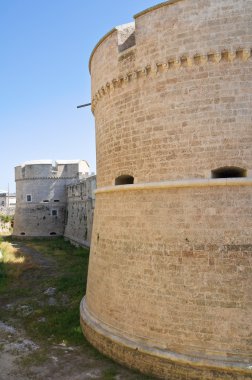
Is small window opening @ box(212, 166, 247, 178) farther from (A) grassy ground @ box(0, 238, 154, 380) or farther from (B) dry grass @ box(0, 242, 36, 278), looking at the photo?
(B) dry grass @ box(0, 242, 36, 278)

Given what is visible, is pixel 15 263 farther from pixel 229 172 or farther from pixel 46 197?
pixel 229 172

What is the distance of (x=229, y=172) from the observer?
6902 millimetres

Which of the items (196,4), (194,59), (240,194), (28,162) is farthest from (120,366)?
(28,162)

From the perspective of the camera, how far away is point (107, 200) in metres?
8.84

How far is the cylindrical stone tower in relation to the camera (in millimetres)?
6512

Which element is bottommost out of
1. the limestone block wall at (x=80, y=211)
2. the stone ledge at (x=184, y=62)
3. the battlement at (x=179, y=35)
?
the limestone block wall at (x=80, y=211)

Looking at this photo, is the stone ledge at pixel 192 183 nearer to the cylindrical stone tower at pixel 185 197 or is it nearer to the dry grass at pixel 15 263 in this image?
the cylindrical stone tower at pixel 185 197

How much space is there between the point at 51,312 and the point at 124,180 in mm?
5021

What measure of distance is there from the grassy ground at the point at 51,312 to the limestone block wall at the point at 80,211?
274cm

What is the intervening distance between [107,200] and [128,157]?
4.47 ft

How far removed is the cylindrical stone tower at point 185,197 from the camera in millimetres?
6512

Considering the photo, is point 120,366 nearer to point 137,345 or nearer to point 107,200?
point 137,345

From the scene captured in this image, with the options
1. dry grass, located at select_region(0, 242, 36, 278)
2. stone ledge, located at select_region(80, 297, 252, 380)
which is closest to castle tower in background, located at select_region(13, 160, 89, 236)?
dry grass, located at select_region(0, 242, 36, 278)

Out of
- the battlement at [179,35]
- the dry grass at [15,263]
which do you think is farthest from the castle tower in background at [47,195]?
the battlement at [179,35]
